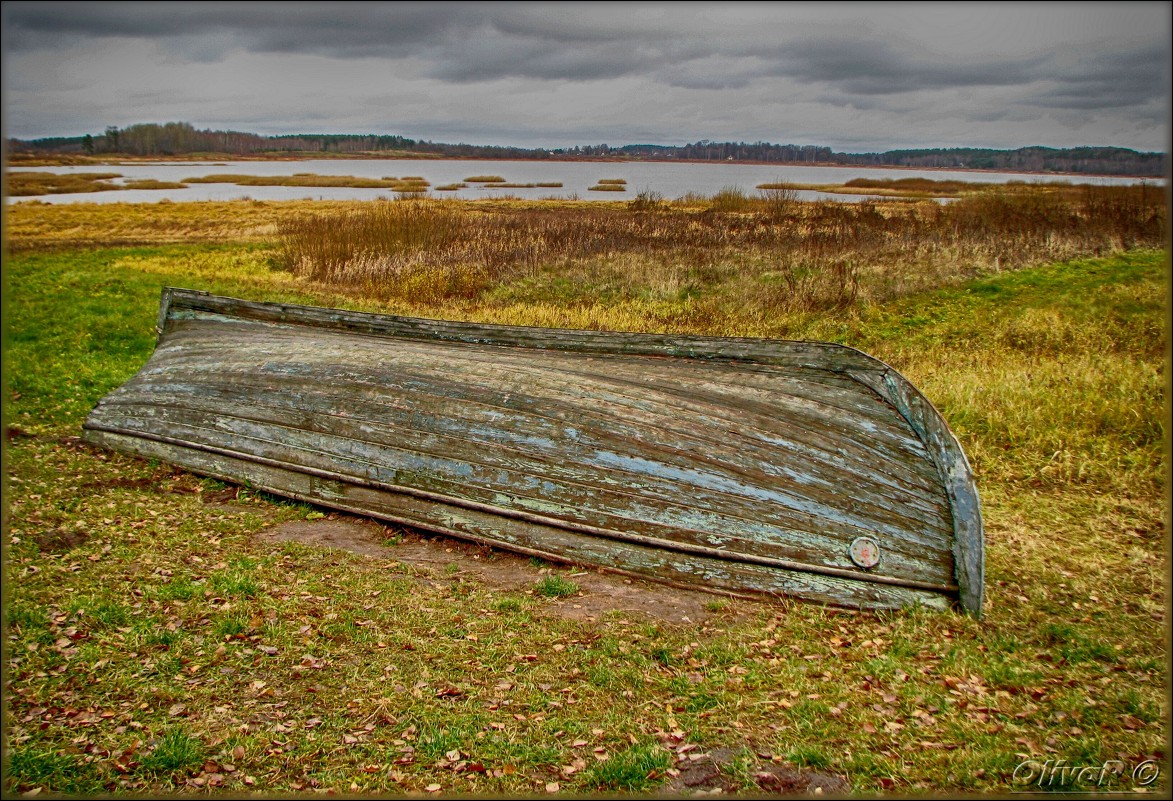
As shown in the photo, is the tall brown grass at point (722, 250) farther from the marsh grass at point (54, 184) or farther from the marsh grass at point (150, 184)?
the marsh grass at point (150, 184)

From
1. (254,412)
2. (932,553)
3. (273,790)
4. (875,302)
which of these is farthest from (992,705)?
(875,302)

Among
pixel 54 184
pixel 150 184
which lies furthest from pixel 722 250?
pixel 150 184

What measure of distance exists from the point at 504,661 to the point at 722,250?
21649 millimetres

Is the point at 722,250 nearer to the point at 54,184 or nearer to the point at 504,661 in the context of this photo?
the point at 504,661

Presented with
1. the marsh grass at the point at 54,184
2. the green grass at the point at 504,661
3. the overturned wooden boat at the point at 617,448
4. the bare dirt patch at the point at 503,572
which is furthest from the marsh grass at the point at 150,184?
the bare dirt patch at the point at 503,572

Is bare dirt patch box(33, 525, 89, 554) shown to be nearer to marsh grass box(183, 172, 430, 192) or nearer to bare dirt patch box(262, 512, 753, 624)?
bare dirt patch box(262, 512, 753, 624)

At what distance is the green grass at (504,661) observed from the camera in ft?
15.2

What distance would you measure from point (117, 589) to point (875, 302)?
17.6 m

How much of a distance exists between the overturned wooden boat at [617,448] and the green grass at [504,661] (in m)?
0.43

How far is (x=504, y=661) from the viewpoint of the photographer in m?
5.86

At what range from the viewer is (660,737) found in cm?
494

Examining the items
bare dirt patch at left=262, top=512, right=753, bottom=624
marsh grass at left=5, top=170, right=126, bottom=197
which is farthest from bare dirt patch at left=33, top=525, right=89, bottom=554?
marsh grass at left=5, top=170, right=126, bottom=197

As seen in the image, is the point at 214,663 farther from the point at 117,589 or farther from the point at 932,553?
the point at 932,553

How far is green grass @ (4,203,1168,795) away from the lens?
183 inches
